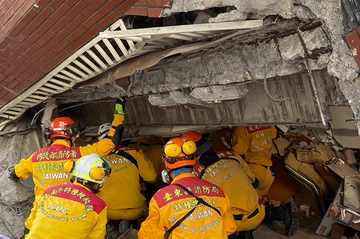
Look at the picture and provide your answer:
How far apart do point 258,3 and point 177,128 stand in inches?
111

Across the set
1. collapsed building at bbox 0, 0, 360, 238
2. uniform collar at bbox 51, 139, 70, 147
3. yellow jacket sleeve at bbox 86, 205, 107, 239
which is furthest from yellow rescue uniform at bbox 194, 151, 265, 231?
uniform collar at bbox 51, 139, 70, 147

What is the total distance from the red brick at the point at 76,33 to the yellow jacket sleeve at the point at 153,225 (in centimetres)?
176

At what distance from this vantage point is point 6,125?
5.80 meters

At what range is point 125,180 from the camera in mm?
5363

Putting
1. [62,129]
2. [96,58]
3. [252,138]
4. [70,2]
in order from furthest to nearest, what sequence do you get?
[252,138] → [62,129] → [96,58] → [70,2]

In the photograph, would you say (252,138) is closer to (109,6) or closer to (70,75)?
(70,75)

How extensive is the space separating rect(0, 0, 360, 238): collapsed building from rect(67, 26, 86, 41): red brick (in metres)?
0.01

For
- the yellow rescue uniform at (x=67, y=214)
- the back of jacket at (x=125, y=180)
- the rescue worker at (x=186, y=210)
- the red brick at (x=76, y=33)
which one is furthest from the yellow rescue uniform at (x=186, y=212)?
the red brick at (x=76, y=33)

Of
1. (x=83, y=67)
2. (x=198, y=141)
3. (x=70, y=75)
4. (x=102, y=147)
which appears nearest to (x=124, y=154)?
(x=102, y=147)

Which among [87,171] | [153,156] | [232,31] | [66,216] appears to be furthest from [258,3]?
[153,156]

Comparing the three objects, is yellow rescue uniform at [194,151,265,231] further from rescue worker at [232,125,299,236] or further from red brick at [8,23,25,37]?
red brick at [8,23,25,37]

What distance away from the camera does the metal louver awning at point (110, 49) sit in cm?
287

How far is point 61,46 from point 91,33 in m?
0.44

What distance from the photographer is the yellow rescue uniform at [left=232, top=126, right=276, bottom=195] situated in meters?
5.75
